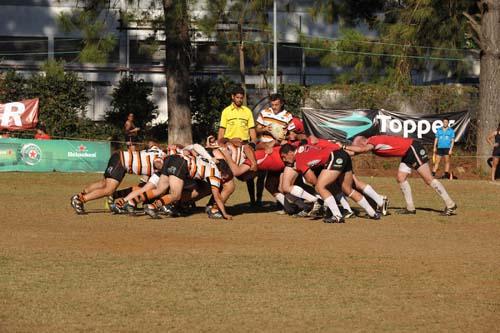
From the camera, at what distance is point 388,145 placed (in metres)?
17.3

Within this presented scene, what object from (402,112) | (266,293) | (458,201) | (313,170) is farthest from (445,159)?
(266,293)

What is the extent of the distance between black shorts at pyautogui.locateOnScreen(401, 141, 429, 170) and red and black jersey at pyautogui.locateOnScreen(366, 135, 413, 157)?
72 millimetres

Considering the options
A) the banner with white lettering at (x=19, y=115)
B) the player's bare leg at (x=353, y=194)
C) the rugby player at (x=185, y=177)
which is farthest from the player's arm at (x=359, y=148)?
the banner with white lettering at (x=19, y=115)

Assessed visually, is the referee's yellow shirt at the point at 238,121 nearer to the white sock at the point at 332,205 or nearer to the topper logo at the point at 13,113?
the white sock at the point at 332,205

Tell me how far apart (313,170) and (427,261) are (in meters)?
4.96

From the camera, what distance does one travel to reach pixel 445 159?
30.3 meters

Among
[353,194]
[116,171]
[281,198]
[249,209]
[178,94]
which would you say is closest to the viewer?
[116,171]

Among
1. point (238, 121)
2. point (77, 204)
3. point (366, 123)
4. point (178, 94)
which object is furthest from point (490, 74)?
point (77, 204)

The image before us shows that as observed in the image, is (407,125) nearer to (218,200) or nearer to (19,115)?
(19,115)

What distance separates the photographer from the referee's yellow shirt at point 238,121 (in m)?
18.7

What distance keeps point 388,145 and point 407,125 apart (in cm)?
1402

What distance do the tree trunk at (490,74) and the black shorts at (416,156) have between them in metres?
14.1

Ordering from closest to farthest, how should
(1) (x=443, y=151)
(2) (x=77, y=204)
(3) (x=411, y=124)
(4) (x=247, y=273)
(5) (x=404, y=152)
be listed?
(4) (x=247, y=273)
(2) (x=77, y=204)
(5) (x=404, y=152)
(1) (x=443, y=151)
(3) (x=411, y=124)

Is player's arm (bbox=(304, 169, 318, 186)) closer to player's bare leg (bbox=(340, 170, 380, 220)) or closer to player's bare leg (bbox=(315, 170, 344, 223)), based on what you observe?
player's bare leg (bbox=(315, 170, 344, 223))
